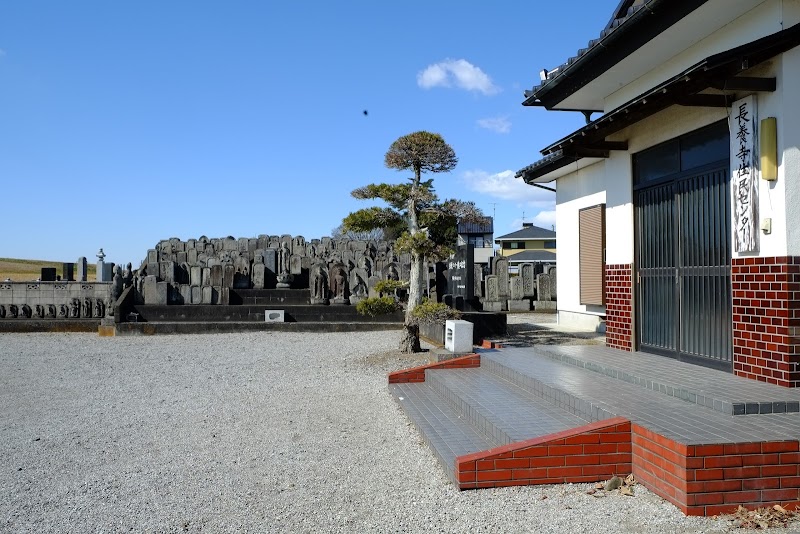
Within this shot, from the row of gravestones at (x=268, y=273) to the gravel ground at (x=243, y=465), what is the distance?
302 inches

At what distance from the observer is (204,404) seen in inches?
326

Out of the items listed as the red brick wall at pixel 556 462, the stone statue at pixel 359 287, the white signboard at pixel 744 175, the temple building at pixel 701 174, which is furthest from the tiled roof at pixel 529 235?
the red brick wall at pixel 556 462

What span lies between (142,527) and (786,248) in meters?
5.51

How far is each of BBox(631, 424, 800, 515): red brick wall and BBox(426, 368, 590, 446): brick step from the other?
1273 mm

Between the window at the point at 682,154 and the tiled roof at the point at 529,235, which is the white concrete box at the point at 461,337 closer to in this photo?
the window at the point at 682,154

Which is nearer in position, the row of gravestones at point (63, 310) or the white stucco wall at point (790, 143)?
the white stucco wall at point (790, 143)

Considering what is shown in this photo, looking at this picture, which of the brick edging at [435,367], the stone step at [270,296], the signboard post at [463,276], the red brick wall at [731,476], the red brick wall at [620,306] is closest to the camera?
the red brick wall at [731,476]

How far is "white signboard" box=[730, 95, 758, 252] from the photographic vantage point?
5.71m

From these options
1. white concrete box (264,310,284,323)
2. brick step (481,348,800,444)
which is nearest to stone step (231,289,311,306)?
white concrete box (264,310,284,323)

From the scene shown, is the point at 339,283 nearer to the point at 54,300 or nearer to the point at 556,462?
the point at 54,300

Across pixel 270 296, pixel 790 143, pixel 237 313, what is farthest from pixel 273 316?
pixel 790 143

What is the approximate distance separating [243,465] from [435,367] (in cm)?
362

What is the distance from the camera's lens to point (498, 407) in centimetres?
621

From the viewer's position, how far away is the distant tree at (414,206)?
1159 cm
